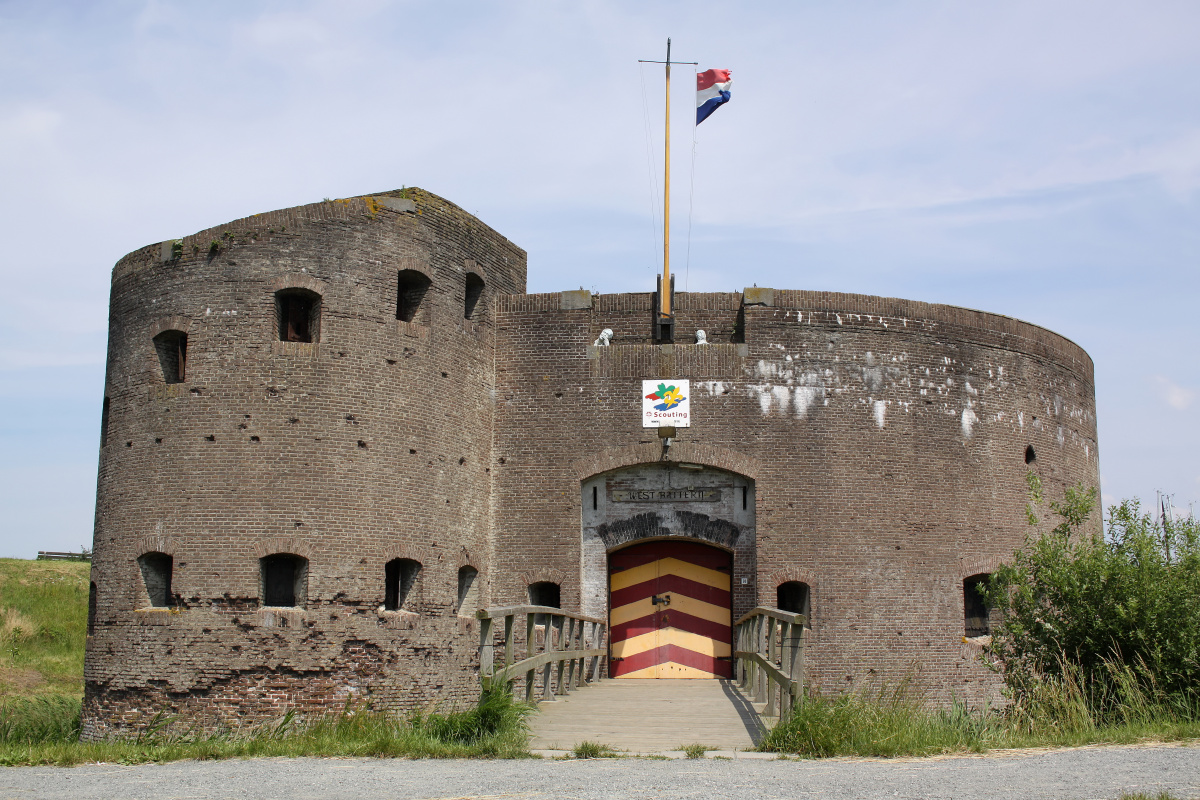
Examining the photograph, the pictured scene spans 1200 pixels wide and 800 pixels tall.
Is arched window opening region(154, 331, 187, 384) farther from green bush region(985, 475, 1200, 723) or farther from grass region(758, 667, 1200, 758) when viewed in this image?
green bush region(985, 475, 1200, 723)

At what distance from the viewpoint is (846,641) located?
17.1 metres

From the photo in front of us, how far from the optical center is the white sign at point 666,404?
17.5 m

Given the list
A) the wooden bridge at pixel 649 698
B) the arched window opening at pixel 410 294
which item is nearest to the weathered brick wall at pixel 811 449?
the arched window opening at pixel 410 294

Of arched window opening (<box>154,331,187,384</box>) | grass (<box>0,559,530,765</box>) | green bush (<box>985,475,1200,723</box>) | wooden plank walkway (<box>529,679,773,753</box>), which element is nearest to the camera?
grass (<box>0,559,530,765</box>)

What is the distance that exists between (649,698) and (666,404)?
6.18 meters

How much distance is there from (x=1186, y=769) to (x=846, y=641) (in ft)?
31.5

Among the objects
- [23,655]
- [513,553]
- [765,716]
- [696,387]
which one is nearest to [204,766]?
[765,716]

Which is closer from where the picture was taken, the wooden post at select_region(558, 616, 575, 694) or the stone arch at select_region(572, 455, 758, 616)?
Answer: the wooden post at select_region(558, 616, 575, 694)

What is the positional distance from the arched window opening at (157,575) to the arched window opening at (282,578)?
4.23 ft

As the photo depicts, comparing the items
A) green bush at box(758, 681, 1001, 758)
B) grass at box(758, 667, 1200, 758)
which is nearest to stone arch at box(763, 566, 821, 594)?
grass at box(758, 667, 1200, 758)

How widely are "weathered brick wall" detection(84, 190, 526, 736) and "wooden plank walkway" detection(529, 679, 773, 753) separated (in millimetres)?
3502

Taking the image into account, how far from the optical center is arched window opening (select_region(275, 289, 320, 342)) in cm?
1569

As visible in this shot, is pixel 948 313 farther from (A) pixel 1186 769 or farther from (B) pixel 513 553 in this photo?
(A) pixel 1186 769

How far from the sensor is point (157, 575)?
15305 mm
